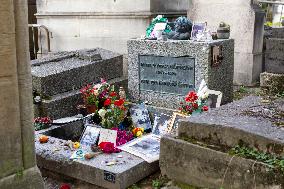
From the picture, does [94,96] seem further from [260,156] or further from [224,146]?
[260,156]

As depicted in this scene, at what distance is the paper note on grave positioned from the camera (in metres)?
5.51

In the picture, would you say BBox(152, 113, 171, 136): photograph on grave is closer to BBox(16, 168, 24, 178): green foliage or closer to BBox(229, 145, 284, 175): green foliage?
BBox(229, 145, 284, 175): green foliage

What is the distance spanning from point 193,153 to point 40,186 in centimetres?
149

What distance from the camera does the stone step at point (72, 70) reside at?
265 inches

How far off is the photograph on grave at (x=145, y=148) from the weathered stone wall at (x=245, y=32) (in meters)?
3.52

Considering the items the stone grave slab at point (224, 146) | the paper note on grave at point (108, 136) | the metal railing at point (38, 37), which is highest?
the metal railing at point (38, 37)

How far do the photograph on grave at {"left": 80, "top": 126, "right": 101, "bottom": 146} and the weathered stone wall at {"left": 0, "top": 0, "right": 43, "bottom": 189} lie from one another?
1598 mm

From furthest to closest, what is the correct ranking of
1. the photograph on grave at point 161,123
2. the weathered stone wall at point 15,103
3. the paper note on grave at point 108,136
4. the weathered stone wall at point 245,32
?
the weathered stone wall at point 245,32, the photograph on grave at point 161,123, the paper note on grave at point 108,136, the weathered stone wall at point 15,103

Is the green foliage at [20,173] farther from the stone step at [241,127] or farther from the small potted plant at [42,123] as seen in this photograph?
the small potted plant at [42,123]

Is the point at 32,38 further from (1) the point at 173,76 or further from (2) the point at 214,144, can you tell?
(2) the point at 214,144

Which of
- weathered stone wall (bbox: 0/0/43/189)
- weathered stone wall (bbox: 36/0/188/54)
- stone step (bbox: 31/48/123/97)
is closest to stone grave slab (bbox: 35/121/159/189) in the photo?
weathered stone wall (bbox: 0/0/43/189)

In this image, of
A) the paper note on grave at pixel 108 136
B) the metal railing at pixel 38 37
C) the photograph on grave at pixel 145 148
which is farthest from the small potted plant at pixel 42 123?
the metal railing at pixel 38 37

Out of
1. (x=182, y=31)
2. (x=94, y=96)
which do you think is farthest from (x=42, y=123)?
(x=182, y=31)

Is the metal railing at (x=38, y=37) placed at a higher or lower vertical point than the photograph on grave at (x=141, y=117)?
higher
